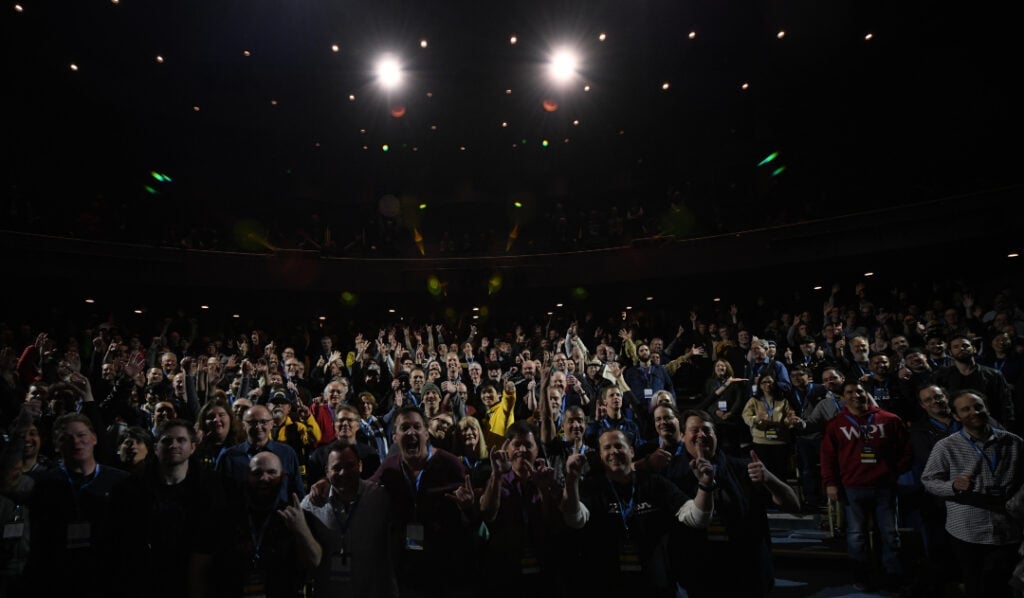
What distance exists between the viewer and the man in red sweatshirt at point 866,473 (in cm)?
409

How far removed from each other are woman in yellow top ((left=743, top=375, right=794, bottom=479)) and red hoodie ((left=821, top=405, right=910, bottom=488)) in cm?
104

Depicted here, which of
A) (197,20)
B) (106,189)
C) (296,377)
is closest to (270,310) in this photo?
(106,189)

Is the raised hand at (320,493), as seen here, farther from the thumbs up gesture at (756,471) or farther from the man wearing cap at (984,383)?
the man wearing cap at (984,383)

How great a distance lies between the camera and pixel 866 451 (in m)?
4.24

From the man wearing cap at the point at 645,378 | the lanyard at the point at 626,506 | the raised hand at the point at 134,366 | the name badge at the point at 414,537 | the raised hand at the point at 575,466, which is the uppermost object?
the raised hand at the point at 134,366

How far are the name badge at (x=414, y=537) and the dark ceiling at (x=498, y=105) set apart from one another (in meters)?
9.89

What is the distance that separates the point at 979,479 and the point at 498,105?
12.7m

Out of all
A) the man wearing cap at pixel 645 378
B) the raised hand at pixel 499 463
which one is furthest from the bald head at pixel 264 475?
the man wearing cap at pixel 645 378

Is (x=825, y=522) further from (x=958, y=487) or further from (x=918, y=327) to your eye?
(x=918, y=327)

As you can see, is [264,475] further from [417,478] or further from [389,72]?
[389,72]

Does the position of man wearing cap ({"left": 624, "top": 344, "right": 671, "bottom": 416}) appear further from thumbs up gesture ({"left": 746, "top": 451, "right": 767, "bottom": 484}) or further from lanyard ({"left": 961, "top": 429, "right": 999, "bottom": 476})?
thumbs up gesture ({"left": 746, "top": 451, "right": 767, "bottom": 484})

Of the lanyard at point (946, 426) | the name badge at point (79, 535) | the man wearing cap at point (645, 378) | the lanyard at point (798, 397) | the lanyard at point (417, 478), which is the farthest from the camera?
the man wearing cap at point (645, 378)

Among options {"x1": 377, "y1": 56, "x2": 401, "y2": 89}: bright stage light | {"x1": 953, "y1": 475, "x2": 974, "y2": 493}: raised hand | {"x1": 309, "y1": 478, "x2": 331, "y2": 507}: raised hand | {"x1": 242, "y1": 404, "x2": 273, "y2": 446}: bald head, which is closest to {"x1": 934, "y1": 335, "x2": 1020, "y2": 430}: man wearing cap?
{"x1": 953, "y1": 475, "x2": 974, "y2": 493}: raised hand

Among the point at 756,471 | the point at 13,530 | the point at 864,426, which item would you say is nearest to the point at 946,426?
the point at 864,426
